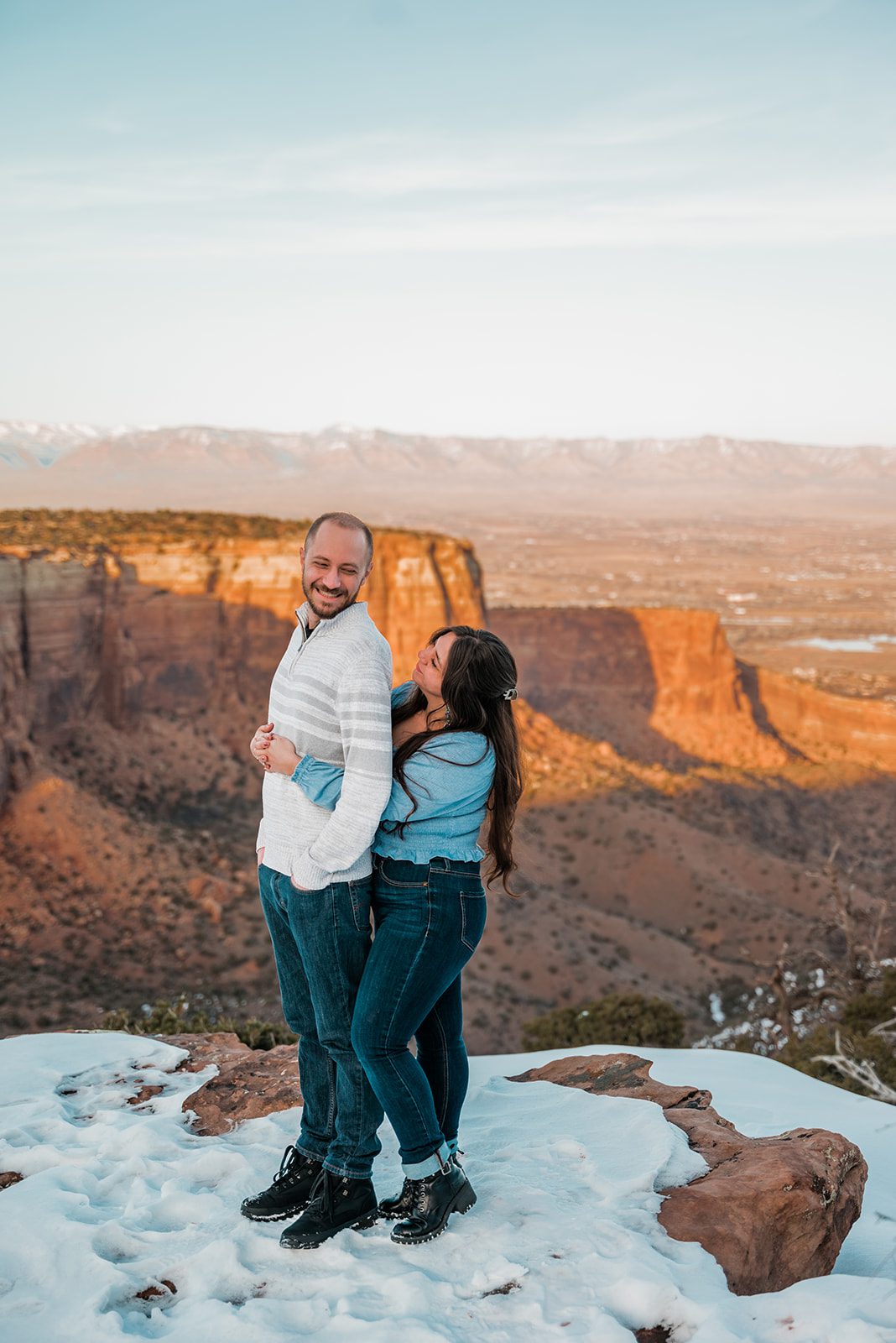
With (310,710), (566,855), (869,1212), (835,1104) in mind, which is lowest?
(566,855)

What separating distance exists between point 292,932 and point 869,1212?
2.97 metres

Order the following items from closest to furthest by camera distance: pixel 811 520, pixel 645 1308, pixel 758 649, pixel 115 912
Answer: pixel 645 1308
pixel 115 912
pixel 758 649
pixel 811 520

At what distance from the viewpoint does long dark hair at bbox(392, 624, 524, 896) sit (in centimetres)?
379

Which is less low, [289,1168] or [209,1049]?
[289,1168]

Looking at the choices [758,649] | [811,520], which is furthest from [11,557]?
[811,520]

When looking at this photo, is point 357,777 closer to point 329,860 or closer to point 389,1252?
point 329,860

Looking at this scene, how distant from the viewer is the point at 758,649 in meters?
86.9

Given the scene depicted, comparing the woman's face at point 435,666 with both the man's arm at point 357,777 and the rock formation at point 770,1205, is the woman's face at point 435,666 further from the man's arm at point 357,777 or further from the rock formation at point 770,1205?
the rock formation at point 770,1205

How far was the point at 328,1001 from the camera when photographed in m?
3.78

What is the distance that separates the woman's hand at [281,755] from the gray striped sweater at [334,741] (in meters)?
0.05

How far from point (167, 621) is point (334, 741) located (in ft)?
76.8

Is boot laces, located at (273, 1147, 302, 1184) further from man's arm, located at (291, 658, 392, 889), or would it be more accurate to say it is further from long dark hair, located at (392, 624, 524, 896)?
long dark hair, located at (392, 624, 524, 896)

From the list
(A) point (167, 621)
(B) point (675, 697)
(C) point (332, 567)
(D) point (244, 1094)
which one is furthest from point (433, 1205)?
(B) point (675, 697)

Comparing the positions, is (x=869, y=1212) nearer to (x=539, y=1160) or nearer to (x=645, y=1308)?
(x=539, y=1160)
